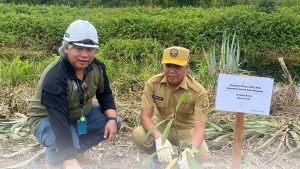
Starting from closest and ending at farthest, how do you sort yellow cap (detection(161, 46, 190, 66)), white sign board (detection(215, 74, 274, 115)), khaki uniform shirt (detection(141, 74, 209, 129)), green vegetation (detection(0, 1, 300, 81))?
white sign board (detection(215, 74, 274, 115)), yellow cap (detection(161, 46, 190, 66)), khaki uniform shirt (detection(141, 74, 209, 129)), green vegetation (detection(0, 1, 300, 81))

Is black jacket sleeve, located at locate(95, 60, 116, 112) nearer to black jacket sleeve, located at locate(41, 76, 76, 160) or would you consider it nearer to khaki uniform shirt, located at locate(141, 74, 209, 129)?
khaki uniform shirt, located at locate(141, 74, 209, 129)

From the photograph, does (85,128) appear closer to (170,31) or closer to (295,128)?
(295,128)

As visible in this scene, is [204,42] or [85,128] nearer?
[85,128]

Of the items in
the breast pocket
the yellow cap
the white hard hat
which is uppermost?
the white hard hat

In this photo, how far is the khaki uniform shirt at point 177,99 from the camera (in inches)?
105

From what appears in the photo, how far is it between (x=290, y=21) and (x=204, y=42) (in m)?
2.78

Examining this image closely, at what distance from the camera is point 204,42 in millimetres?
13781

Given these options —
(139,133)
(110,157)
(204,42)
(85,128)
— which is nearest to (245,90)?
(139,133)

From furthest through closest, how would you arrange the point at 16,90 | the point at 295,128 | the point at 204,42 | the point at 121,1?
1. the point at 121,1
2. the point at 204,42
3. the point at 16,90
4. the point at 295,128

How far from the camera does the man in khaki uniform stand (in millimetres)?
2570

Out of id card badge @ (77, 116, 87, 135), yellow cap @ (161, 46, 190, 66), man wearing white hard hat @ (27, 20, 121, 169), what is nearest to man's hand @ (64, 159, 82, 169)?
man wearing white hard hat @ (27, 20, 121, 169)

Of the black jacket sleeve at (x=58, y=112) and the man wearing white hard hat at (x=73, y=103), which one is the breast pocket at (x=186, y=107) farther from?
the black jacket sleeve at (x=58, y=112)

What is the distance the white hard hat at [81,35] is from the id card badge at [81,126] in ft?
1.49

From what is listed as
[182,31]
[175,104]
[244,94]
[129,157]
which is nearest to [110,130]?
[175,104]
